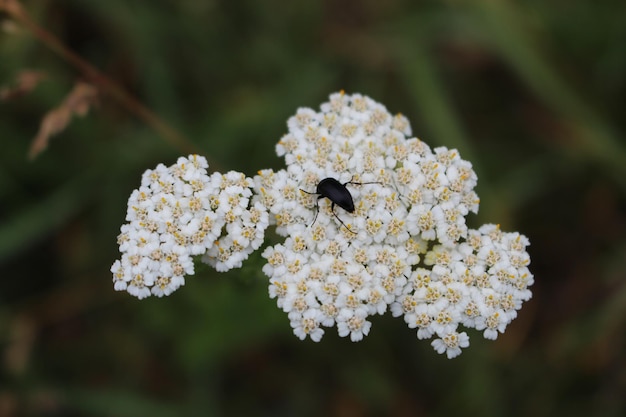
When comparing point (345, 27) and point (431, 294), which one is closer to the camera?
point (431, 294)
